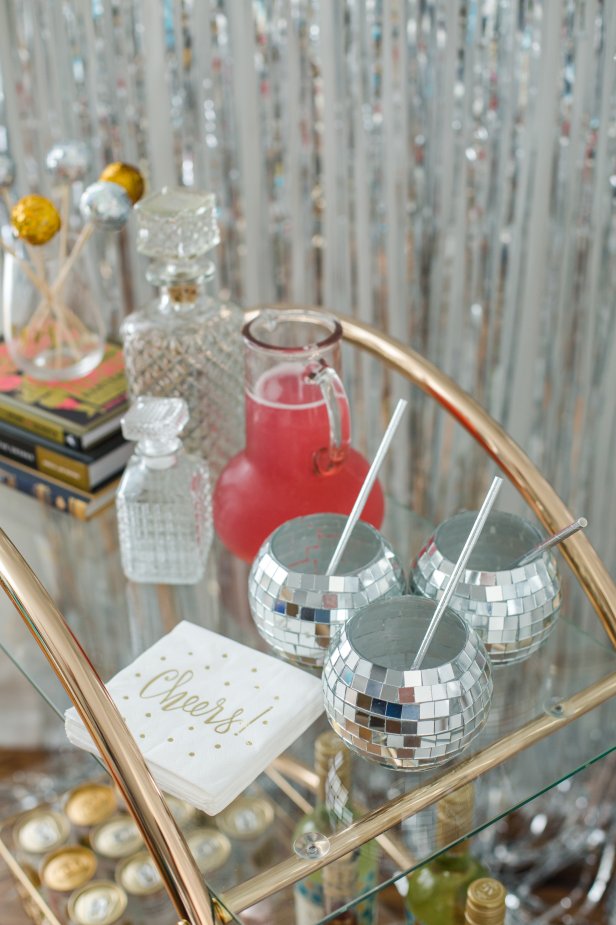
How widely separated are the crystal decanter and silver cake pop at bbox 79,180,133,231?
31 millimetres

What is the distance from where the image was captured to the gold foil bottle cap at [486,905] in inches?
31.8

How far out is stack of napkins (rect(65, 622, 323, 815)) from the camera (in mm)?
749

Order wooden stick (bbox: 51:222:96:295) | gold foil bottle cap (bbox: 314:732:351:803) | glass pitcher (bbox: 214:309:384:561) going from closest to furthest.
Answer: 1. gold foil bottle cap (bbox: 314:732:351:803)
2. glass pitcher (bbox: 214:309:384:561)
3. wooden stick (bbox: 51:222:96:295)

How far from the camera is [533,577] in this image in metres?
0.79

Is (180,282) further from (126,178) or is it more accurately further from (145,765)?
(145,765)

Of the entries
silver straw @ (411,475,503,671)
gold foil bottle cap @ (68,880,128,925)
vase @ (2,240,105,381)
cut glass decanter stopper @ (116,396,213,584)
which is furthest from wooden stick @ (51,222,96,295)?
gold foil bottle cap @ (68,880,128,925)

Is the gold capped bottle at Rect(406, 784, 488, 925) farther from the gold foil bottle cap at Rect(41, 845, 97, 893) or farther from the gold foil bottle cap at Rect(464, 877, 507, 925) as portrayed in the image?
the gold foil bottle cap at Rect(41, 845, 97, 893)

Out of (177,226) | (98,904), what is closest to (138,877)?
(98,904)

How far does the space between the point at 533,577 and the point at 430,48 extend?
2.21 feet

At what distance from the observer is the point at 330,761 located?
31.6 inches

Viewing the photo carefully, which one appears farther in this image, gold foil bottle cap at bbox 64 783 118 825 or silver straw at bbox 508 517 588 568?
gold foil bottle cap at bbox 64 783 118 825

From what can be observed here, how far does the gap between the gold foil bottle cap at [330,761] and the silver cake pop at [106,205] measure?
48 centimetres

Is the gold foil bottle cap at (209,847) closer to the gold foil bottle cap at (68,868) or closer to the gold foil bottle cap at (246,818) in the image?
the gold foil bottle cap at (246,818)

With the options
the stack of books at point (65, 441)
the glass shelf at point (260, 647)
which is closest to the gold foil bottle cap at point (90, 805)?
the glass shelf at point (260, 647)
